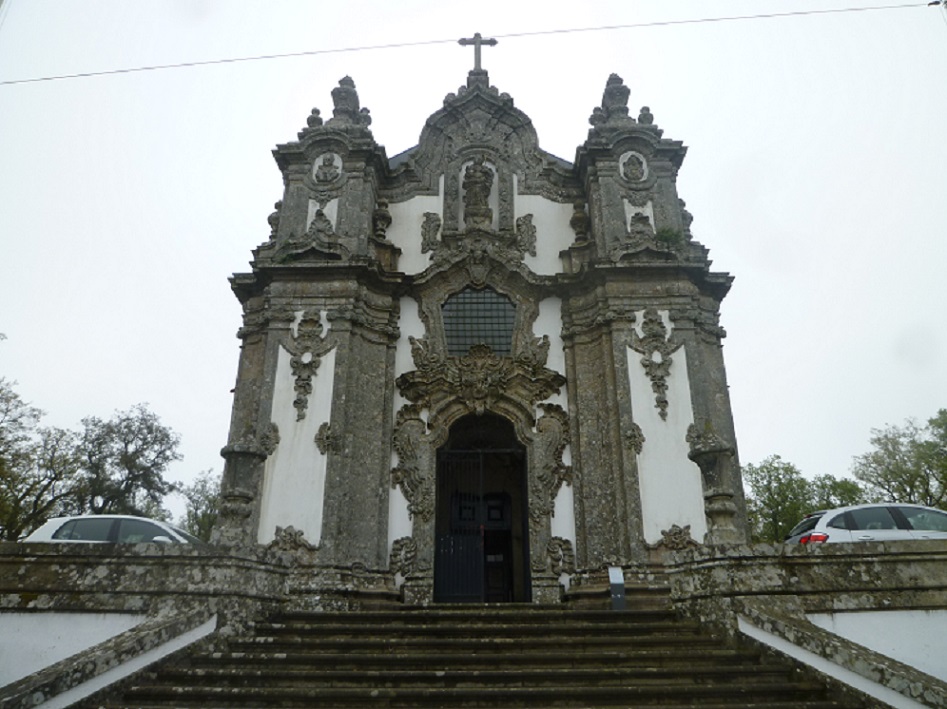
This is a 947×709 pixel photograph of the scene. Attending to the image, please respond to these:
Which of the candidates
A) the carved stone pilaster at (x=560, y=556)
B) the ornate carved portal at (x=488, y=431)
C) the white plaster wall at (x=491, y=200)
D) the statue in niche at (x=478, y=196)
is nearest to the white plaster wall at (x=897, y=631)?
the carved stone pilaster at (x=560, y=556)

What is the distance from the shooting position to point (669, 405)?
43.0 ft

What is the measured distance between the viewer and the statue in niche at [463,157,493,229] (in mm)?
15703

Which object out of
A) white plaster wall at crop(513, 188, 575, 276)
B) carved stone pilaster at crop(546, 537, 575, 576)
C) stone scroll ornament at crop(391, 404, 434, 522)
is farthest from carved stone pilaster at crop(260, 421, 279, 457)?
white plaster wall at crop(513, 188, 575, 276)

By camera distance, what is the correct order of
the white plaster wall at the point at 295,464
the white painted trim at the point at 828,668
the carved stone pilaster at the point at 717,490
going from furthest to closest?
1. the white plaster wall at the point at 295,464
2. the carved stone pilaster at the point at 717,490
3. the white painted trim at the point at 828,668

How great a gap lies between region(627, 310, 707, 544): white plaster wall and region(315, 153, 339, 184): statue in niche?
26.3 feet

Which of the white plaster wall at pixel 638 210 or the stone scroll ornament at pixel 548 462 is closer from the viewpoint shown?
the stone scroll ornament at pixel 548 462

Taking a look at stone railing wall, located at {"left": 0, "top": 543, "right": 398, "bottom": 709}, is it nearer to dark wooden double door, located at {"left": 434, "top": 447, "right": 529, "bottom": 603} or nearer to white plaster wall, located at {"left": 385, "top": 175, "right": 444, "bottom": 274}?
dark wooden double door, located at {"left": 434, "top": 447, "right": 529, "bottom": 603}

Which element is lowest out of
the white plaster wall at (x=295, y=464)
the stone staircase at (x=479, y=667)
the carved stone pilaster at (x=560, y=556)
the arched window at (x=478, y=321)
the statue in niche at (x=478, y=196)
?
the stone staircase at (x=479, y=667)

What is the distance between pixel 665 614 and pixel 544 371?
678 cm

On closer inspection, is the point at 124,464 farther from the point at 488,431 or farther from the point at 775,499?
the point at 775,499

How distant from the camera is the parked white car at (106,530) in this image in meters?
9.95

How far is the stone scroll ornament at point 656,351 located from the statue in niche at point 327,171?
787cm

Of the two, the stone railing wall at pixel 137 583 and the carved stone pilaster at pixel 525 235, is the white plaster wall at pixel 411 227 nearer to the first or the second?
the carved stone pilaster at pixel 525 235

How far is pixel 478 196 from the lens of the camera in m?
15.9
